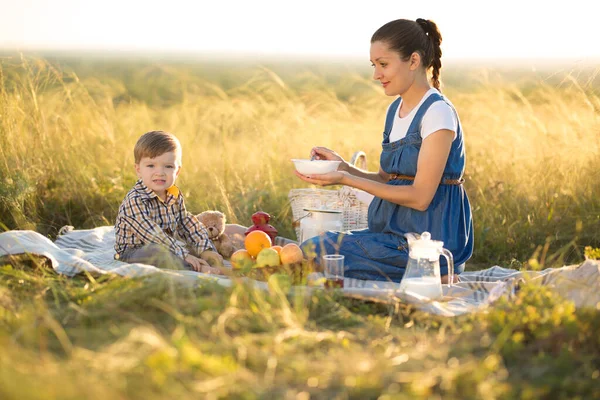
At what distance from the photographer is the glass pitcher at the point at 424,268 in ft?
13.4

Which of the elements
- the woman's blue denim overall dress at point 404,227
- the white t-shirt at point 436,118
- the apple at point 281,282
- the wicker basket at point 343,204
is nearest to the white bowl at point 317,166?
the woman's blue denim overall dress at point 404,227

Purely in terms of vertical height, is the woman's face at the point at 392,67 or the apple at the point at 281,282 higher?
the woman's face at the point at 392,67

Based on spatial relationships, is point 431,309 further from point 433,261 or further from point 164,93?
point 164,93

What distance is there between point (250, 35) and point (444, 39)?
53191 mm

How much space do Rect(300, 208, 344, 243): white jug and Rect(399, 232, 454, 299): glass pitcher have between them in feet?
3.47

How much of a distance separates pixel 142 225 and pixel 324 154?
1.30m

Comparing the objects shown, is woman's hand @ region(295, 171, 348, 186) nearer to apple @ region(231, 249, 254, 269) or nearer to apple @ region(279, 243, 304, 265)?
apple @ region(279, 243, 304, 265)

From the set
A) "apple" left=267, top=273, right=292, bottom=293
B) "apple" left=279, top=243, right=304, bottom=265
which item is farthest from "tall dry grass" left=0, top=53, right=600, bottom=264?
"apple" left=267, top=273, right=292, bottom=293

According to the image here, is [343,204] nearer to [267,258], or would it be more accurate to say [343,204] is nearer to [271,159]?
[267,258]

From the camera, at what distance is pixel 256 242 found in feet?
15.7

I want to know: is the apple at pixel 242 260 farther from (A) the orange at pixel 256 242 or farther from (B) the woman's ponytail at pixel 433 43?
(B) the woman's ponytail at pixel 433 43

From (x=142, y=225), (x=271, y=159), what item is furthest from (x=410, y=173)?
(x=271, y=159)

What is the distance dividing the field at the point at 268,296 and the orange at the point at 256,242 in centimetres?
96

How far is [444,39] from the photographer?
4789mm
